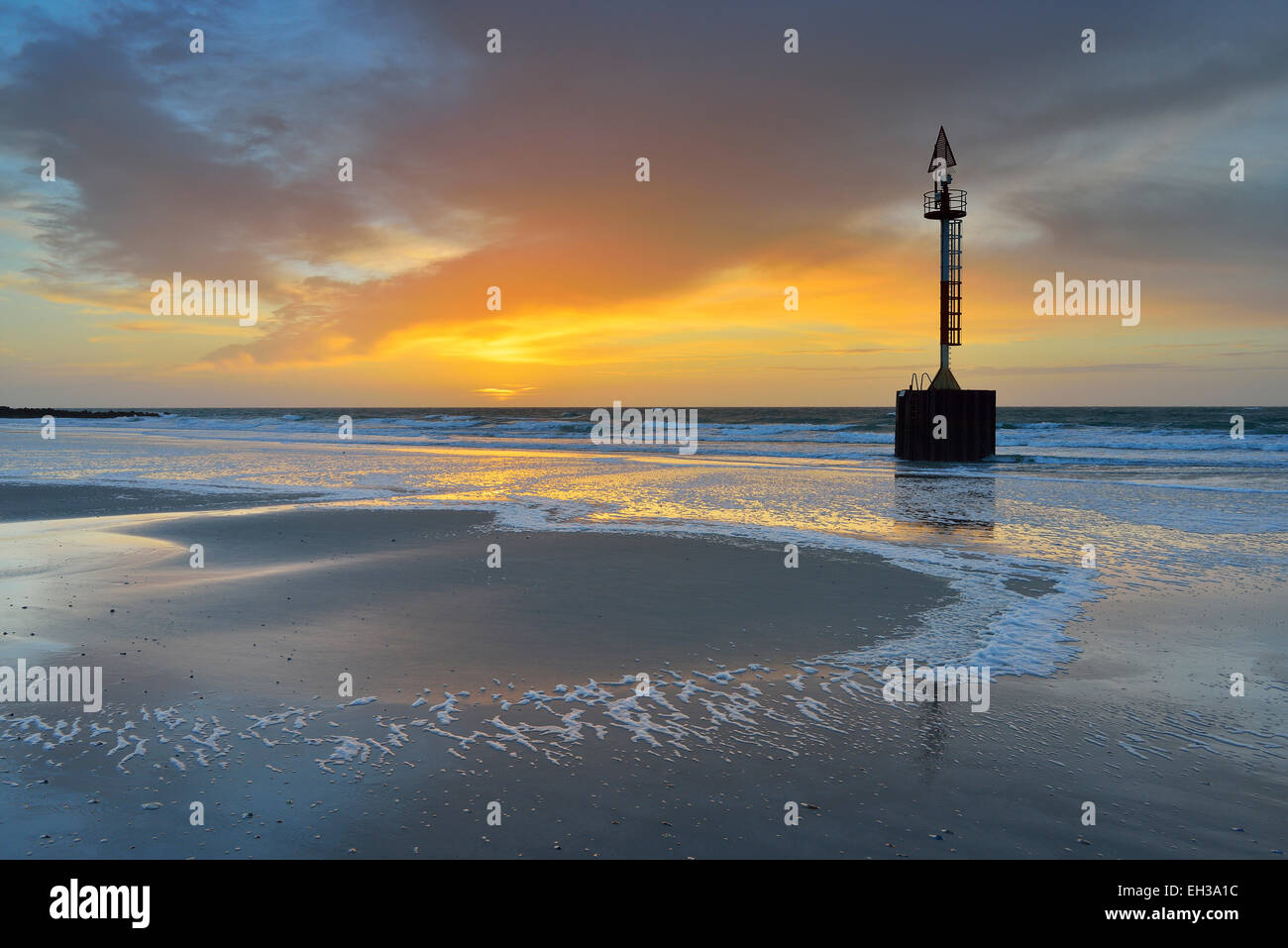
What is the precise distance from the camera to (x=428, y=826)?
150 inches

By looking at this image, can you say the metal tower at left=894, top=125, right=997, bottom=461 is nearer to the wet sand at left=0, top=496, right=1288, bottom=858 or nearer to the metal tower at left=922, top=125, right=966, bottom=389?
the metal tower at left=922, top=125, right=966, bottom=389

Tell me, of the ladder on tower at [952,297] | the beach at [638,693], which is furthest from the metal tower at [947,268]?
the beach at [638,693]

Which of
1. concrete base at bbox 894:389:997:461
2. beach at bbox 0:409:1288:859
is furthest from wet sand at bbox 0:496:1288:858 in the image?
concrete base at bbox 894:389:997:461

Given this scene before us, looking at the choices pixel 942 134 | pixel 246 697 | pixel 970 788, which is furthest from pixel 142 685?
pixel 942 134

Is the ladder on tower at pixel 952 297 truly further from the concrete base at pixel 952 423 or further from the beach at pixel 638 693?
the beach at pixel 638 693

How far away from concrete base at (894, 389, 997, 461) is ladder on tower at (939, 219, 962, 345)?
2298 mm

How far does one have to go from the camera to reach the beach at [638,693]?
3.84m

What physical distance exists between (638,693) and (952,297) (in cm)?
2915

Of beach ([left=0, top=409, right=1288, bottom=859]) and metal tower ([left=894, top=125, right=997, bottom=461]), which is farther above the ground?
metal tower ([left=894, top=125, right=997, bottom=461])

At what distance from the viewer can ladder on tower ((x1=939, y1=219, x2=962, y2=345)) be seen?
30.3 metres

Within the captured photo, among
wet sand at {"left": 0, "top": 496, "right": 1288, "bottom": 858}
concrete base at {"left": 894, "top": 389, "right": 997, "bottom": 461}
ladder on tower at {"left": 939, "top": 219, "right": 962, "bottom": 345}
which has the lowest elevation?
wet sand at {"left": 0, "top": 496, "right": 1288, "bottom": 858}

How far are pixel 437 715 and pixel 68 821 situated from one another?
6.78 ft

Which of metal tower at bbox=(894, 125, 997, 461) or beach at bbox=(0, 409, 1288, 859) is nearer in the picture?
beach at bbox=(0, 409, 1288, 859)

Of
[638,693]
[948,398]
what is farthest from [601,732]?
[948,398]
